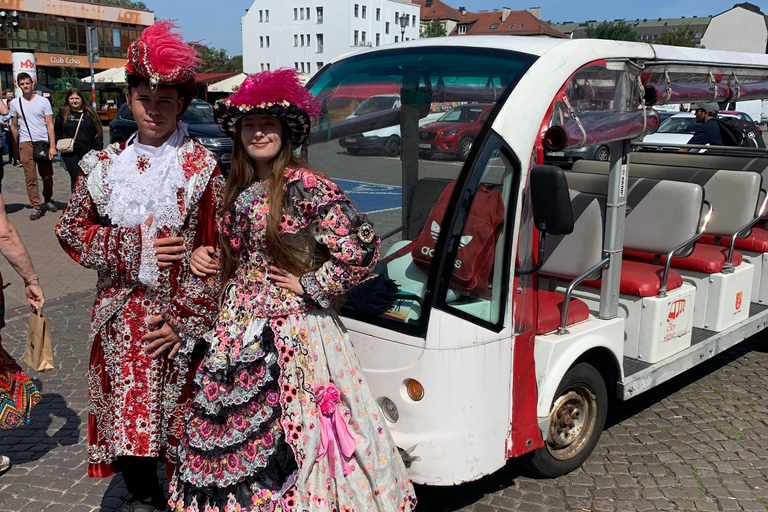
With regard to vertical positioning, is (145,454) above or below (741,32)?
below

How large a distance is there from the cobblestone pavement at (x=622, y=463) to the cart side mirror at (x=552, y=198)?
1.46m

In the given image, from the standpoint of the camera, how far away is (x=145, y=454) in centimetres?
291

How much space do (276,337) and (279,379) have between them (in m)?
0.15

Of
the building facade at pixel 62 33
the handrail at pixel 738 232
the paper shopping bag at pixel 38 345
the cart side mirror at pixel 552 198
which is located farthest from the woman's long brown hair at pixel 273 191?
the building facade at pixel 62 33

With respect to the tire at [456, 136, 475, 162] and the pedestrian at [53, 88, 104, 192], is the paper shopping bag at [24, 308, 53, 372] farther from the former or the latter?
the pedestrian at [53, 88, 104, 192]

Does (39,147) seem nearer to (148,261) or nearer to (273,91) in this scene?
(148,261)

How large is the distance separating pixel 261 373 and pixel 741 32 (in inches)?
256

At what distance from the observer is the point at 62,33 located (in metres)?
56.8

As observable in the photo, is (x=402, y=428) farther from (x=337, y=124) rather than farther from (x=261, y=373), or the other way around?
(x=337, y=124)

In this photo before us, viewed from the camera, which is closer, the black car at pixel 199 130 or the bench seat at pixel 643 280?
the bench seat at pixel 643 280

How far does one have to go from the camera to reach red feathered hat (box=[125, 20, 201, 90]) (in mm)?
2660

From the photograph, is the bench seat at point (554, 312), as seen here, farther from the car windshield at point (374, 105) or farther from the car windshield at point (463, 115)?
the car windshield at point (374, 105)

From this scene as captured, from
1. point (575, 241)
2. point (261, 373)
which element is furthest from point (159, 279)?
point (575, 241)

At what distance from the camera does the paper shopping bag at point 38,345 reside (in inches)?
131
